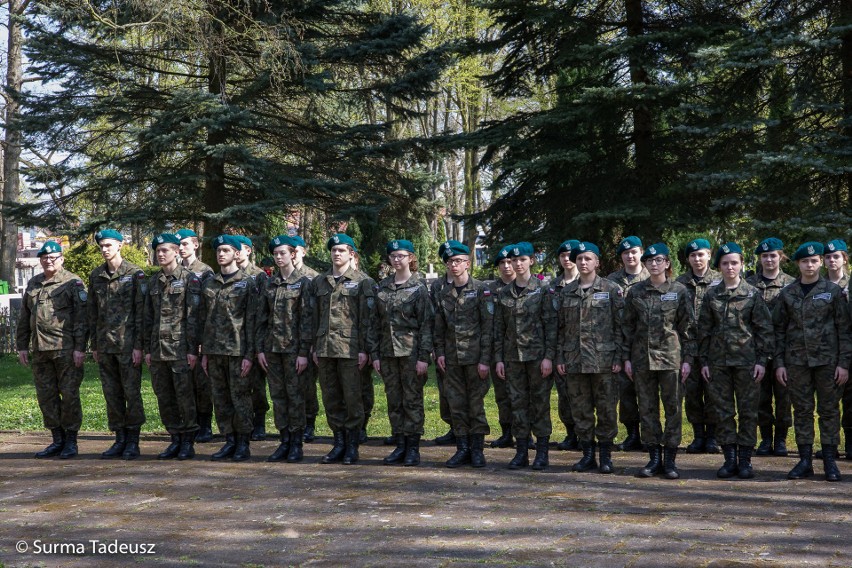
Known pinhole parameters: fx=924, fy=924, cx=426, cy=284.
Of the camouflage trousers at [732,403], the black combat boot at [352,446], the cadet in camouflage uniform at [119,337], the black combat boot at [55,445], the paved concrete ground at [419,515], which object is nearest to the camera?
the paved concrete ground at [419,515]

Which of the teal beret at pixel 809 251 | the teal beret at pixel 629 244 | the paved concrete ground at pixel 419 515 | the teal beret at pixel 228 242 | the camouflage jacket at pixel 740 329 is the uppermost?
the teal beret at pixel 228 242

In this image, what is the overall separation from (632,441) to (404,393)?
2600 mm

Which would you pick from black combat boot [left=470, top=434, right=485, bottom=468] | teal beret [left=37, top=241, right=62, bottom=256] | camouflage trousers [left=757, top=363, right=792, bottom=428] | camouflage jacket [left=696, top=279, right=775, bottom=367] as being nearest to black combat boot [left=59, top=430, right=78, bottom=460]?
teal beret [left=37, top=241, right=62, bottom=256]

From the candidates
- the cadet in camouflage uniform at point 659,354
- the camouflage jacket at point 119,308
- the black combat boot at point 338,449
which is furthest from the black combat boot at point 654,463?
the camouflage jacket at point 119,308

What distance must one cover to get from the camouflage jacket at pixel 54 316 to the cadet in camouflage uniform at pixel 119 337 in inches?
5.6

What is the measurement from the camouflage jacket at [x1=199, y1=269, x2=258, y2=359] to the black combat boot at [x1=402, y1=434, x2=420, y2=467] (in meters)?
1.82

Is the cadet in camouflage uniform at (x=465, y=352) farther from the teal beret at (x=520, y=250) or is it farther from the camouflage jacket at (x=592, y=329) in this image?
the camouflage jacket at (x=592, y=329)

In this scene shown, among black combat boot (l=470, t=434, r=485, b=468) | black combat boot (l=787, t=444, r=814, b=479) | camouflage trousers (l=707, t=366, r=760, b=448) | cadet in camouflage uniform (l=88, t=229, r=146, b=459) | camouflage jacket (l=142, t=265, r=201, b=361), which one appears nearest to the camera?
black combat boot (l=787, t=444, r=814, b=479)

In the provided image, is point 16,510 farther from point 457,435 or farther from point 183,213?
point 183,213

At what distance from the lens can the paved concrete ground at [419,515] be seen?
590 cm

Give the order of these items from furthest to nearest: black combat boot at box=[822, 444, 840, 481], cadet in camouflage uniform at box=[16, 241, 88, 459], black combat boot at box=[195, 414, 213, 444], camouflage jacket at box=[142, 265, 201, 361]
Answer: black combat boot at box=[195, 414, 213, 444], cadet in camouflage uniform at box=[16, 241, 88, 459], camouflage jacket at box=[142, 265, 201, 361], black combat boot at box=[822, 444, 840, 481]

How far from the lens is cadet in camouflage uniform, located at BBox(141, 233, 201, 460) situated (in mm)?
9469

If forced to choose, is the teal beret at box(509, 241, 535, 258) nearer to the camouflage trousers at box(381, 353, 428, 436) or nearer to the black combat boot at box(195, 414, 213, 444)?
the camouflage trousers at box(381, 353, 428, 436)

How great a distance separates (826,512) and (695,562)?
181 centimetres
